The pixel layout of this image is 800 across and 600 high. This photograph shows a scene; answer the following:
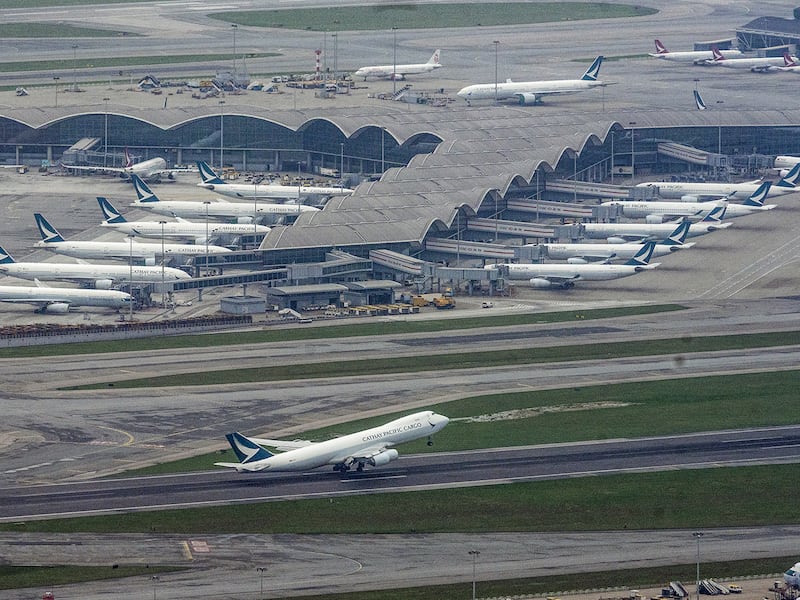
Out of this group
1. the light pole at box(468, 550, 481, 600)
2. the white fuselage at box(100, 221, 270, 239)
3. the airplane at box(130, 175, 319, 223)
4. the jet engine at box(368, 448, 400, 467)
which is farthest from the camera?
the airplane at box(130, 175, 319, 223)

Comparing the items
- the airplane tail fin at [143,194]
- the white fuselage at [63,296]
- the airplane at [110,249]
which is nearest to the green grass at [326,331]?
the white fuselage at [63,296]

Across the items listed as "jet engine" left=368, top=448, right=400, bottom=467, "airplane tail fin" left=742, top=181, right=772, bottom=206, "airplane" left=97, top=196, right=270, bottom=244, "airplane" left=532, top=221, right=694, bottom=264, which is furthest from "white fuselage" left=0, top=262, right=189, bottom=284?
"airplane tail fin" left=742, top=181, right=772, bottom=206

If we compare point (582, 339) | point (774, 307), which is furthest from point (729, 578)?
point (774, 307)

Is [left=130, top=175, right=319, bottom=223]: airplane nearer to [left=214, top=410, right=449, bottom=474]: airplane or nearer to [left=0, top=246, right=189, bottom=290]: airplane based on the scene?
[left=0, top=246, right=189, bottom=290]: airplane

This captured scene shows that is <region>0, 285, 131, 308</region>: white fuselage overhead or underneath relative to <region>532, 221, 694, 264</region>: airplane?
underneath

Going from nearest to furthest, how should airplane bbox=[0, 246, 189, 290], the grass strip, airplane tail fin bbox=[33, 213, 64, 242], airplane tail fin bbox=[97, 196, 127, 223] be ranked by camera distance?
the grass strip, airplane bbox=[0, 246, 189, 290], airplane tail fin bbox=[33, 213, 64, 242], airplane tail fin bbox=[97, 196, 127, 223]

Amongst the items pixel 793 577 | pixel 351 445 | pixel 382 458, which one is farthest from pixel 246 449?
pixel 793 577

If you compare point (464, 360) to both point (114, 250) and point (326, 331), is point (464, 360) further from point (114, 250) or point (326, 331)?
point (114, 250)
